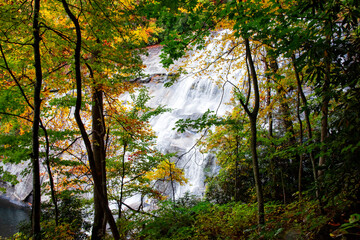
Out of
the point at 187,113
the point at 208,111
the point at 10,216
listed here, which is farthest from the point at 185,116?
the point at 10,216

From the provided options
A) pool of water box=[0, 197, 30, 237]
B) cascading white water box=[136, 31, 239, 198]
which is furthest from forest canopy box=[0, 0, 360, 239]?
pool of water box=[0, 197, 30, 237]

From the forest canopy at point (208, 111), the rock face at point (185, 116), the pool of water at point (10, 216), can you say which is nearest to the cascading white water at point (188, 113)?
the rock face at point (185, 116)

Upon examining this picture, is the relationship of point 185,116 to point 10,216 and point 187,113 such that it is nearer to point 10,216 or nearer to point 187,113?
point 187,113

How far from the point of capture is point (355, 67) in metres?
1.77

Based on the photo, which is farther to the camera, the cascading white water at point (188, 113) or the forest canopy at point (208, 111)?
the cascading white water at point (188, 113)

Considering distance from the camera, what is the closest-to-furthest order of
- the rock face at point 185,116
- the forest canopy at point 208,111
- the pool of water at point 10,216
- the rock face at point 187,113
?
the forest canopy at point 208,111 → the pool of water at point 10,216 → the rock face at point 187,113 → the rock face at point 185,116

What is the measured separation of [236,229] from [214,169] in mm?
6245

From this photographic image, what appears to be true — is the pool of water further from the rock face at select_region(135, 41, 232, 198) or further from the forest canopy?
the rock face at select_region(135, 41, 232, 198)

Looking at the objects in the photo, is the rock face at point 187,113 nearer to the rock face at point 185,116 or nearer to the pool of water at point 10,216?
the rock face at point 185,116

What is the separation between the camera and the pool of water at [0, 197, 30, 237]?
984 centimetres

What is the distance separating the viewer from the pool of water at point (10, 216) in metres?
9.84

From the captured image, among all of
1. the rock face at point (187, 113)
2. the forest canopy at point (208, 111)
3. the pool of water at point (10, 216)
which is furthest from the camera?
the rock face at point (187, 113)

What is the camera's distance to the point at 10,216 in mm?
11820

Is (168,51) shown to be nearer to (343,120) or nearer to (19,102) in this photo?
(343,120)
